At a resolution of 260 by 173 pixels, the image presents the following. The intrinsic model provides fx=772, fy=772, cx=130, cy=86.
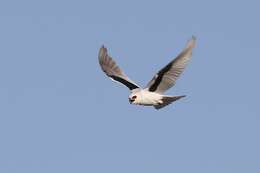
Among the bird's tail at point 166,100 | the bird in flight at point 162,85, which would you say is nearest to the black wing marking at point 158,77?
the bird in flight at point 162,85

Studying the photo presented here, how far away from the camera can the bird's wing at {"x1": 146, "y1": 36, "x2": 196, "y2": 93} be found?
28406 millimetres

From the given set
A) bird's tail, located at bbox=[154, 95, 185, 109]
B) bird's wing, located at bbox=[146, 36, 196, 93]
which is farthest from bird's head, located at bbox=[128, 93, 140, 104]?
bird's tail, located at bbox=[154, 95, 185, 109]

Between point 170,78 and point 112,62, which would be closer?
point 170,78

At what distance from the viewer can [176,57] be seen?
2859cm

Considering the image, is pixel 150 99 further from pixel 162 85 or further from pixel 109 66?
pixel 109 66

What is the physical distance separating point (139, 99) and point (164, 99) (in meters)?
0.97

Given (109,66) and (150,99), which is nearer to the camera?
(150,99)

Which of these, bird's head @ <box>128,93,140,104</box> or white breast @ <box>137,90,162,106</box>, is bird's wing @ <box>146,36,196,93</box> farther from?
bird's head @ <box>128,93,140,104</box>

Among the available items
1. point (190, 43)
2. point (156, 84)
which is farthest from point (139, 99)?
point (190, 43)

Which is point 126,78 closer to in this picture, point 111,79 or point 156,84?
point 111,79

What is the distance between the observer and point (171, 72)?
29.4 meters

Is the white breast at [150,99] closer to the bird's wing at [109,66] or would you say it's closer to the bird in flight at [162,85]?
the bird in flight at [162,85]

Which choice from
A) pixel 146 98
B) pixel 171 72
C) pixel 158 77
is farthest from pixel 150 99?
pixel 171 72

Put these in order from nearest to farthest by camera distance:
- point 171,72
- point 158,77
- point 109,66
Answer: point 171,72 < point 158,77 < point 109,66
